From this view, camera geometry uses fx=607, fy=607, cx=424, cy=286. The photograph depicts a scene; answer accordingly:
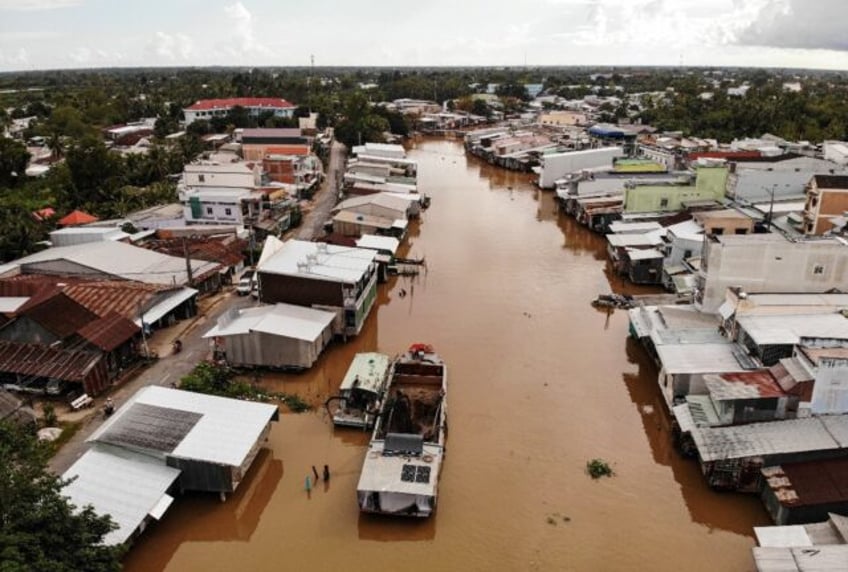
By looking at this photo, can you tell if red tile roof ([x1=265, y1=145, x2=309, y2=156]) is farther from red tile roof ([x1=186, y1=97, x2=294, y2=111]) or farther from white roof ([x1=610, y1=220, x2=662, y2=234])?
red tile roof ([x1=186, y1=97, x2=294, y2=111])

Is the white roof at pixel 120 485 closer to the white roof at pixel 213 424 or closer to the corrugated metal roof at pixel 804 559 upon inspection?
the white roof at pixel 213 424

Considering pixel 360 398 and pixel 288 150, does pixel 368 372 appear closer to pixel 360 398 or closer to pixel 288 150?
pixel 360 398

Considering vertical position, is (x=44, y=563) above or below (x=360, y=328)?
above

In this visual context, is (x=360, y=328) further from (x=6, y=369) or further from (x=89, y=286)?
(x=6, y=369)

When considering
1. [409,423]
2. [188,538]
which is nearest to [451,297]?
[409,423]

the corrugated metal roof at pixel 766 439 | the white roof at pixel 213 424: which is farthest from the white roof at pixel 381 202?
the corrugated metal roof at pixel 766 439

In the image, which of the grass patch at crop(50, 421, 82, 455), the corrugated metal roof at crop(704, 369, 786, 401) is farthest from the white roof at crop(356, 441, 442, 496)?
the grass patch at crop(50, 421, 82, 455)
